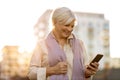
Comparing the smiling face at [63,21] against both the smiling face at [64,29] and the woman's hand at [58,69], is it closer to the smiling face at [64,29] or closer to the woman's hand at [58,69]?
the smiling face at [64,29]

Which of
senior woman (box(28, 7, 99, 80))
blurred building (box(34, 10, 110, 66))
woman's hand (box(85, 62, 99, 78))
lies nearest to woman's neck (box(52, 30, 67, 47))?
senior woman (box(28, 7, 99, 80))

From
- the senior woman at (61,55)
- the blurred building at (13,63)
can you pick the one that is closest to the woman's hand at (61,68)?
the senior woman at (61,55)

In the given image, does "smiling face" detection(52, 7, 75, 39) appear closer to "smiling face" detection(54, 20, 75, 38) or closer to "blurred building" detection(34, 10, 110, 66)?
"smiling face" detection(54, 20, 75, 38)

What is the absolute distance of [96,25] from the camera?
112 meters

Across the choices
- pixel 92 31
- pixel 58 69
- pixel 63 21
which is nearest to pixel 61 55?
pixel 58 69

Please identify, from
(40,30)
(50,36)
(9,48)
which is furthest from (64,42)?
(40,30)

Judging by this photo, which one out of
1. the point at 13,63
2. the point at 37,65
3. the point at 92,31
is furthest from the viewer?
the point at 92,31

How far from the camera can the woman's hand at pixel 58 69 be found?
391cm

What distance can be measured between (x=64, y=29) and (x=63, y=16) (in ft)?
0.27

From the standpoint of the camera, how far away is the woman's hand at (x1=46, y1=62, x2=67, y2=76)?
12.8 ft

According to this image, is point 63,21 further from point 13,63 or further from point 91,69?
point 13,63

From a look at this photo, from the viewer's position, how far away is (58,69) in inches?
155

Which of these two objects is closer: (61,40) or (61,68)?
(61,68)

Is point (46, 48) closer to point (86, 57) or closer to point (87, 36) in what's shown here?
point (86, 57)
